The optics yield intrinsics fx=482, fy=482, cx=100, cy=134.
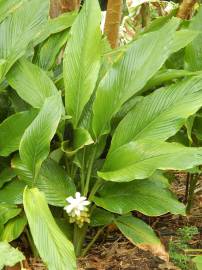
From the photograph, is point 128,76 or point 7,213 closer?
point 7,213

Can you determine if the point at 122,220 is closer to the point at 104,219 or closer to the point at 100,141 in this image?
the point at 104,219

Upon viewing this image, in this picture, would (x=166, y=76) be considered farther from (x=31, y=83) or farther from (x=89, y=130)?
(x=31, y=83)

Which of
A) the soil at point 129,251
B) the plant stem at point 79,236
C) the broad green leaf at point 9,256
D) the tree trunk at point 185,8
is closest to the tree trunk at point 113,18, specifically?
the tree trunk at point 185,8

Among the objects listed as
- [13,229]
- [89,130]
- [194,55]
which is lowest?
[13,229]

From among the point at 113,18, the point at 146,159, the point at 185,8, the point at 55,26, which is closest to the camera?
the point at 146,159

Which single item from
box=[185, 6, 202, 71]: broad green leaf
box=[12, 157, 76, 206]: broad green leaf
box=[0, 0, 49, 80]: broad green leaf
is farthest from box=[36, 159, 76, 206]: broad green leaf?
box=[185, 6, 202, 71]: broad green leaf

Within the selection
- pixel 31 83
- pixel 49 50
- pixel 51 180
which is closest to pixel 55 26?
pixel 49 50

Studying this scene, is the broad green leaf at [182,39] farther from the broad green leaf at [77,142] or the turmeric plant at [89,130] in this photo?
the broad green leaf at [77,142]

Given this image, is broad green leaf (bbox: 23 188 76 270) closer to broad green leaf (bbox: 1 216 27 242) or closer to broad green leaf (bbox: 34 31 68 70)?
broad green leaf (bbox: 1 216 27 242)
